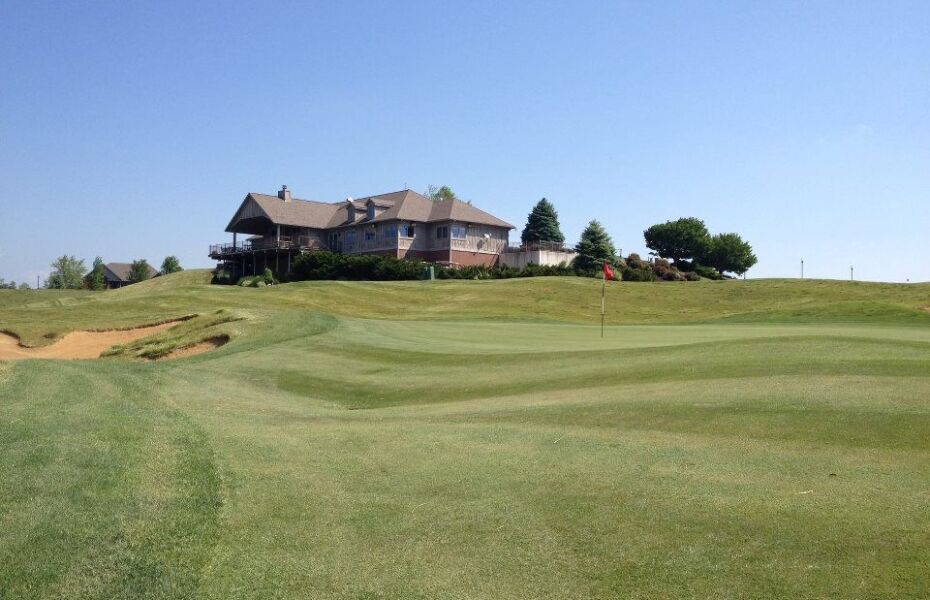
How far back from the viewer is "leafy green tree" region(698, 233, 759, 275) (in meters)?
114

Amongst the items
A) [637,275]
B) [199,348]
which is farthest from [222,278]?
[199,348]

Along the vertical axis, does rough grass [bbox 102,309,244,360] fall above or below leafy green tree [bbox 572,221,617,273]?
below

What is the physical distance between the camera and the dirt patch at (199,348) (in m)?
27.0

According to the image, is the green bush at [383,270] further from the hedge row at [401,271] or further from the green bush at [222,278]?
the green bush at [222,278]

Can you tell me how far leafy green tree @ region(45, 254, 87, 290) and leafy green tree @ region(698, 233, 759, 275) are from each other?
91.0 meters

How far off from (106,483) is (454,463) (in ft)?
12.3

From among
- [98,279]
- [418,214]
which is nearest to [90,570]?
[418,214]

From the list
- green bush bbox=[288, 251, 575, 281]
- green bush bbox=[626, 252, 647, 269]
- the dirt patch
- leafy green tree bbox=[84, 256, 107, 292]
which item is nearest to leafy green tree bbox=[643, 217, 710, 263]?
green bush bbox=[626, 252, 647, 269]

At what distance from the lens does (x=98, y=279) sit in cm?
11256

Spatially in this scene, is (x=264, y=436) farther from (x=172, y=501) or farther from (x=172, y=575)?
(x=172, y=575)

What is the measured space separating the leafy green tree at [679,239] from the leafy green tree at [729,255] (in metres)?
1.33

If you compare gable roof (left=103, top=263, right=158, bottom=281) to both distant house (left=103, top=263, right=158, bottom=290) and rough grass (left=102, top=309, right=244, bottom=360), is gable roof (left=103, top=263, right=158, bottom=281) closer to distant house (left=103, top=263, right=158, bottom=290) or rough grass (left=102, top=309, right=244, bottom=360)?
distant house (left=103, top=263, right=158, bottom=290)

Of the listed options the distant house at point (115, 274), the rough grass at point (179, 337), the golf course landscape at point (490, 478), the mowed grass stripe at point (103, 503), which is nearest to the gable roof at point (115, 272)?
the distant house at point (115, 274)

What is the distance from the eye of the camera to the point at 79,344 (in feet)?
102
